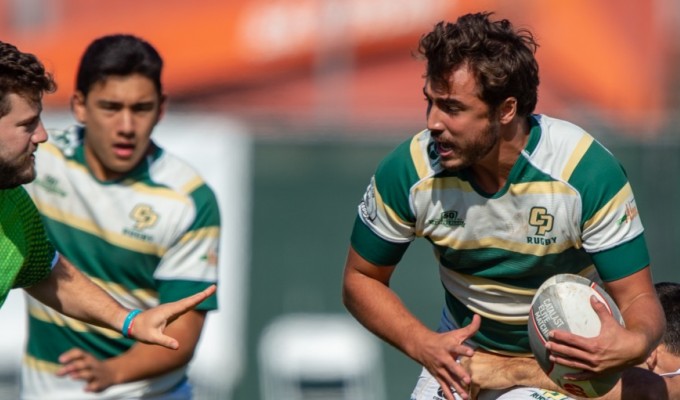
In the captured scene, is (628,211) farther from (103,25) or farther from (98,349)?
(103,25)

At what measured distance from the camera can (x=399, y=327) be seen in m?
5.84

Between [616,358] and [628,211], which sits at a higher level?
[628,211]

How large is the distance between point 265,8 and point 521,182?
1160 cm

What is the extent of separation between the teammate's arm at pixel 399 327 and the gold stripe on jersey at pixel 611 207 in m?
0.69

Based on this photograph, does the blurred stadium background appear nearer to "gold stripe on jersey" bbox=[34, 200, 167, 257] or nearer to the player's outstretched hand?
"gold stripe on jersey" bbox=[34, 200, 167, 257]

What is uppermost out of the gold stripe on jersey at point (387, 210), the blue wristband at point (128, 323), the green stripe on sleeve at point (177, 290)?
the gold stripe on jersey at point (387, 210)

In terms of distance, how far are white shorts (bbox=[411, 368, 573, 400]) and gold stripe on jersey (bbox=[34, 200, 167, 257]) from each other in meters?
1.72

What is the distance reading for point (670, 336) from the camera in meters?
6.23

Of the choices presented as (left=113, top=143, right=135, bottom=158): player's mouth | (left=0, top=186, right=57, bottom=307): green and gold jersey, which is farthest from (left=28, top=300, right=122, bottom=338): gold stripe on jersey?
(left=0, top=186, right=57, bottom=307): green and gold jersey

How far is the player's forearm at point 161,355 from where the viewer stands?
6.89 m

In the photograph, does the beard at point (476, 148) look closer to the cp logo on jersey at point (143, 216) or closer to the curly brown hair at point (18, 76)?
the curly brown hair at point (18, 76)

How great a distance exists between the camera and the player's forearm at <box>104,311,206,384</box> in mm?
6887

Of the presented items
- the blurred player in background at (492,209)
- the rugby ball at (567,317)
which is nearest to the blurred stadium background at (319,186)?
the blurred player in background at (492,209)

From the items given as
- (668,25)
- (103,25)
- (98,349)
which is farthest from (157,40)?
(98,349)
